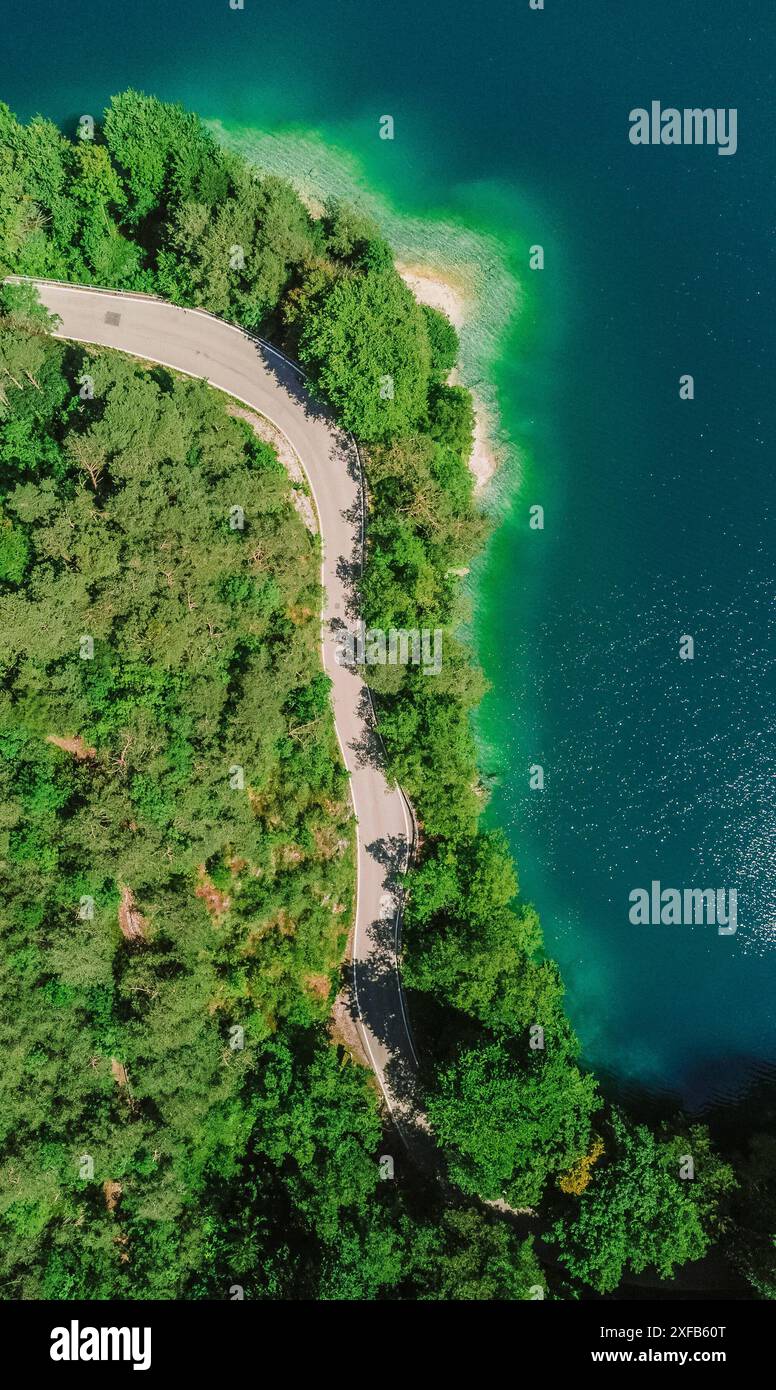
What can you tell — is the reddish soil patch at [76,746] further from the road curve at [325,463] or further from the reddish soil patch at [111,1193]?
the reddish soil patch at [111,1193]

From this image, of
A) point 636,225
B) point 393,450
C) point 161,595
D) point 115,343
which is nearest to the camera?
point 161,595

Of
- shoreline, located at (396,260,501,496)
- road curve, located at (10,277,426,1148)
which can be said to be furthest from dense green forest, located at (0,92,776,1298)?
shoreline, located at (396,260,501,496)

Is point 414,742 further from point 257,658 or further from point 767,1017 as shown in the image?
point 767,1017

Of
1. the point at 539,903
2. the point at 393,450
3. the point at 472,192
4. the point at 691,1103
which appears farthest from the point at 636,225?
the point at 691,1103

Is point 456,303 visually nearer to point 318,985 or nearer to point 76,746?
point 76,746

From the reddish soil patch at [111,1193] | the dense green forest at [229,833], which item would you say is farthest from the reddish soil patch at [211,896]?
the reddish soil patch at [111,1193]

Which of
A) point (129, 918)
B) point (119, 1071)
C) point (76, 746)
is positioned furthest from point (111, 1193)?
point (76, 746)
